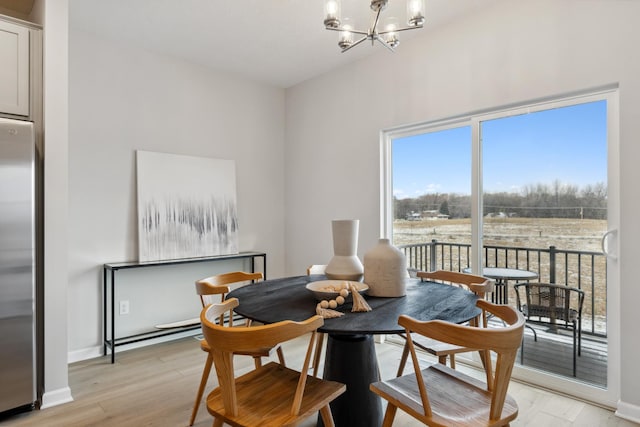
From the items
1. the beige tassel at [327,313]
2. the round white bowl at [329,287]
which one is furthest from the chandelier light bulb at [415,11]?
the beige tassel at [327,313]

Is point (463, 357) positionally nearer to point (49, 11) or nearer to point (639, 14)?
point (639, 14)

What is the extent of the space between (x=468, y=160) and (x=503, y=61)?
2.47 feet

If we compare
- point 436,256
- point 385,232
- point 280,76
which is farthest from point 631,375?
point 280,76

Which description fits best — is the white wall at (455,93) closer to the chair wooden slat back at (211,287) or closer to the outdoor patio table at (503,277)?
the outdoor patio table at (503,277)

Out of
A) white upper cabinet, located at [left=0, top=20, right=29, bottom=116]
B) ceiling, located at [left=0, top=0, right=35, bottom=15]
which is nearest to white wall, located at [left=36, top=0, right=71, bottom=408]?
white upper cabinet, located at [left=0, top=20, right=29, bottom=116]

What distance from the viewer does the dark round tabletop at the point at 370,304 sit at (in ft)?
4.85

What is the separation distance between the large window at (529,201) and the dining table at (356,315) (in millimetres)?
899

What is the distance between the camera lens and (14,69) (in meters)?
2.27

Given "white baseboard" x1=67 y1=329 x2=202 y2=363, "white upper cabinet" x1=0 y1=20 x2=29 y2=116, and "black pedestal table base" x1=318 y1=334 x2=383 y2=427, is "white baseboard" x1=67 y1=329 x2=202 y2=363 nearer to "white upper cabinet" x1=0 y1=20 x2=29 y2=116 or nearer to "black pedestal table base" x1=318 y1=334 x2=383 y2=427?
"white upper cabinet" x1=0 y1=20 x2=29 y2=116

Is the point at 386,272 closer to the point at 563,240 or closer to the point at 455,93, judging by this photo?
the point at 563,240

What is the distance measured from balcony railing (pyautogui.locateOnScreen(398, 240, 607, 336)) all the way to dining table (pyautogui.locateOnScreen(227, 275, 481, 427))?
2.81ft

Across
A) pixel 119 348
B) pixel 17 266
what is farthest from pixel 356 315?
pixel 119 348

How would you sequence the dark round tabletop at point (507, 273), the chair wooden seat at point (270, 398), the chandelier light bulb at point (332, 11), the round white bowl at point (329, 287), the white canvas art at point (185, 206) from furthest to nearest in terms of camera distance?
the white canvas art at point (185, 206), the dark round tabletop at point (507, 273), the chandelier light bulb at point (332, 11), the round white bowl at point (329, 287), the chair wooden seat at point (270, 398)

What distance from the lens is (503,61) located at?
2639 mm
